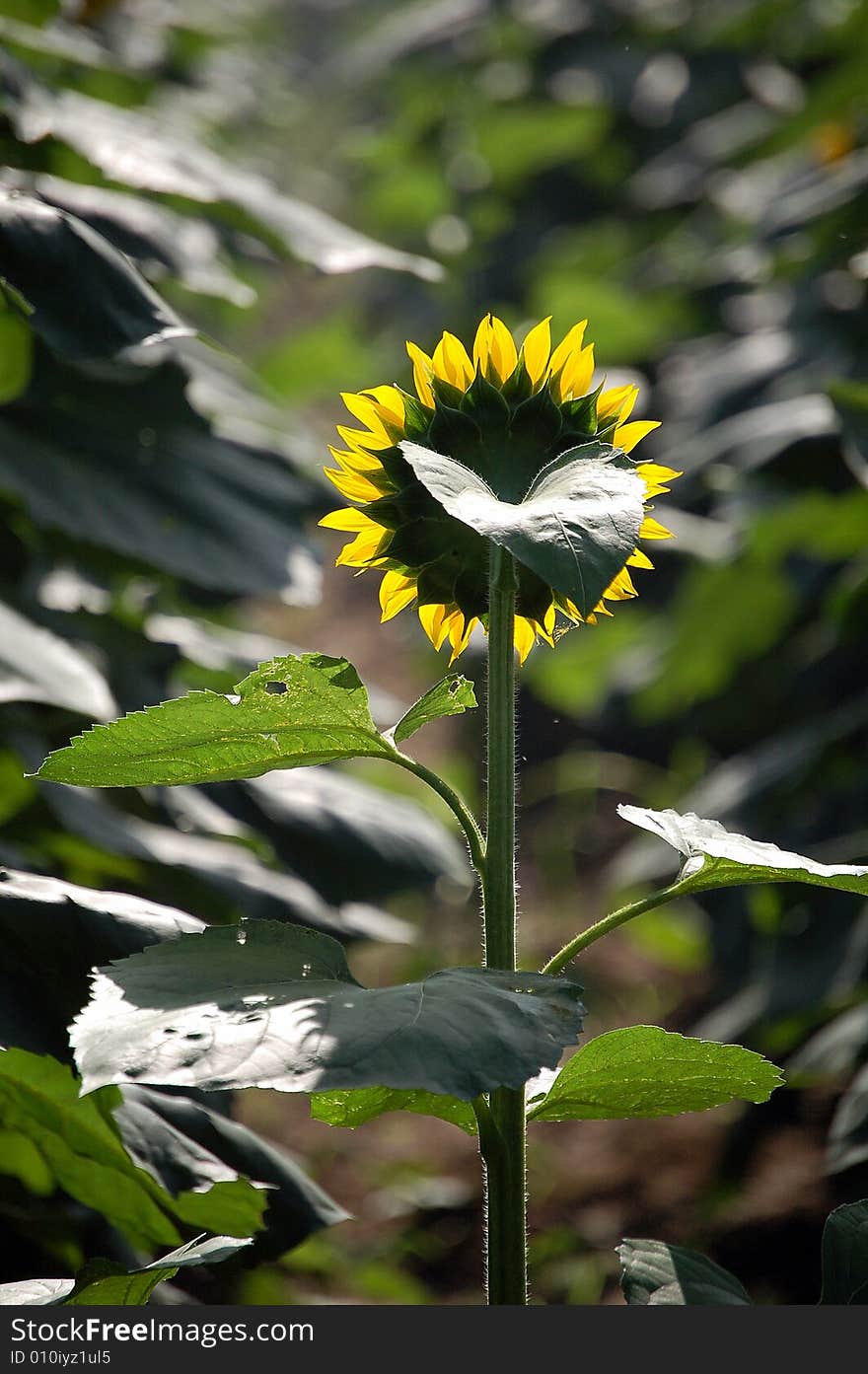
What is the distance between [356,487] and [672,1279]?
9.8 inches

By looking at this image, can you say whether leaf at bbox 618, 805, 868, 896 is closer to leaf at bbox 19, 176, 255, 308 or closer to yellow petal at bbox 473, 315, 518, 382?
yellow petal at bbox 473, 315, 518, 382

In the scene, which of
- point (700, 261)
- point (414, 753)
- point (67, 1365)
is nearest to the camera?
point (67, 1365)

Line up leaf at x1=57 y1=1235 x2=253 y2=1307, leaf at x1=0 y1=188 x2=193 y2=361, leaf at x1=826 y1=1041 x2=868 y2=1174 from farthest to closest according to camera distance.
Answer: leaf at x1=826 y1=1041 x2=868 y2=1174, leaf at x1=0 y1=188 x2=193 y2=361, leaf at x1=57 y1=1235 x2=253 y2=1307

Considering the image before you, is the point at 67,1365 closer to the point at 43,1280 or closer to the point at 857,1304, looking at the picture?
the point at 43,1280

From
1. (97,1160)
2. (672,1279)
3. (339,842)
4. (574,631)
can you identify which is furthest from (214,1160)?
(574,631)

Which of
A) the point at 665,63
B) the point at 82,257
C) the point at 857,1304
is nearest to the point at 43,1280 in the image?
the point at 857,1304

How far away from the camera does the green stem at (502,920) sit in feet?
1.26

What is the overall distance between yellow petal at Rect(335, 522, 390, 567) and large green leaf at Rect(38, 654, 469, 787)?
53 millimetres

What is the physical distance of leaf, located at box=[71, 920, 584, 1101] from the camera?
0.97 feet

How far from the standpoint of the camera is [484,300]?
8.50 ft

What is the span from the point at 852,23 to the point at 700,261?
0.59m

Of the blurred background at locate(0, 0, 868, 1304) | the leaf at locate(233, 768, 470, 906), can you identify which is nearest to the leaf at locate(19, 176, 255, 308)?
A: the blurred background at locate(0, 0, 868, 1304)

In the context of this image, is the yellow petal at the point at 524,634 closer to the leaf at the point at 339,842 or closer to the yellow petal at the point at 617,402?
the yellow petal at the point at 617,402

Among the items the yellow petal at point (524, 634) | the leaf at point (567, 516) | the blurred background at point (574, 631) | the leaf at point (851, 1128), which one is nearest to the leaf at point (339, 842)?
the blurred background at point (574, 631)
